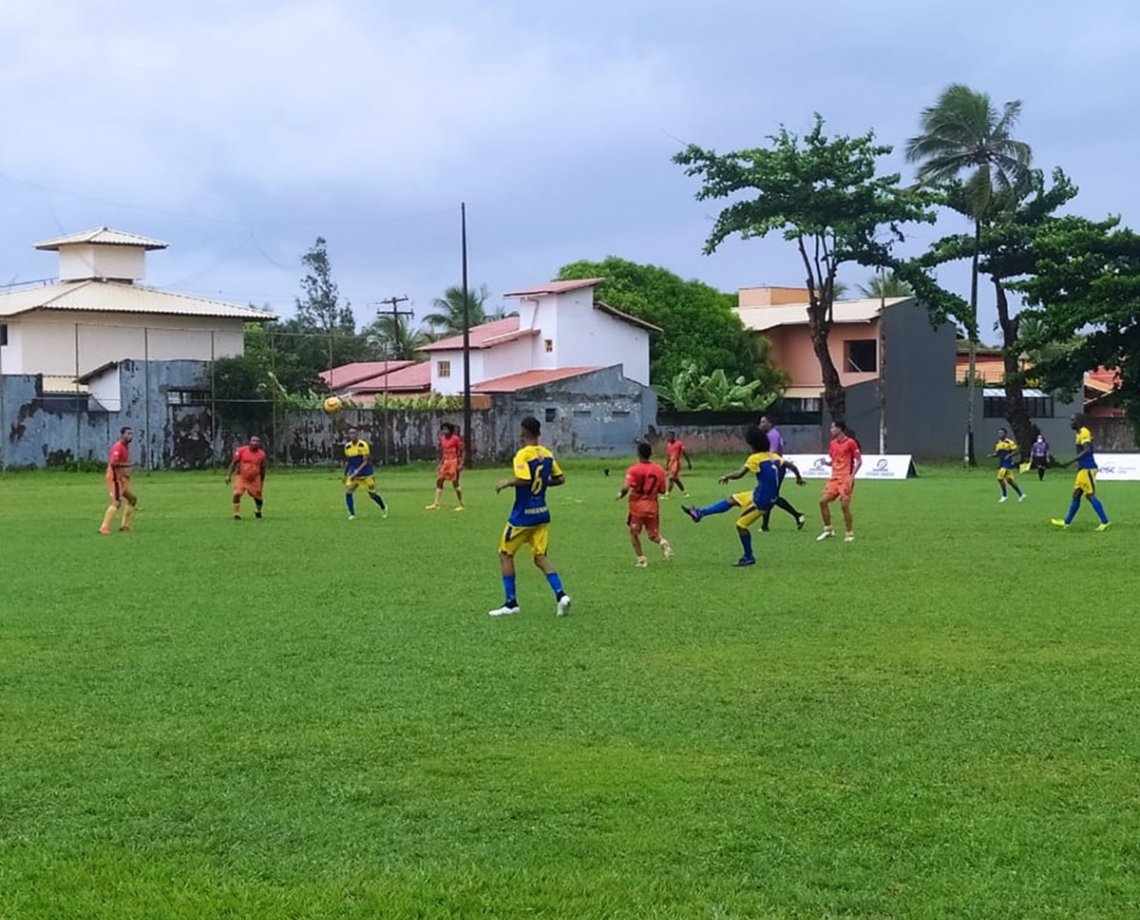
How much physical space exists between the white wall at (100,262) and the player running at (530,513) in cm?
5716

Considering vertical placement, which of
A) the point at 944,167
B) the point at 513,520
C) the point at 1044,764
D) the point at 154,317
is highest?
the point at 944,167

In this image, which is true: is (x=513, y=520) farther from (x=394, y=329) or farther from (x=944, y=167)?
(x=394, y=329)

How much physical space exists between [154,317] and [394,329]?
83.6 feet

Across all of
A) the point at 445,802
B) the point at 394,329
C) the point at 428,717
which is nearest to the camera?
the point at 445,802

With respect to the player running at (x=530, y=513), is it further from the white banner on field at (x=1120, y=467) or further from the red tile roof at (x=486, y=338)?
the red tile roof at (x=486, y=338)

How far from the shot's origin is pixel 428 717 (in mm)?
9070

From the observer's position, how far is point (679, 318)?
69.7 metres

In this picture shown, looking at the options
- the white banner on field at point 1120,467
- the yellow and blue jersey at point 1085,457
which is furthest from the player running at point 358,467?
the white banner on field at point 1120,467

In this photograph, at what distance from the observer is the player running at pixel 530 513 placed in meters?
13.5

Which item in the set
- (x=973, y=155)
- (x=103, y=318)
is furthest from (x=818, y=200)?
(x=103, y=318)

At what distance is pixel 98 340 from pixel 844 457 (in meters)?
46.3

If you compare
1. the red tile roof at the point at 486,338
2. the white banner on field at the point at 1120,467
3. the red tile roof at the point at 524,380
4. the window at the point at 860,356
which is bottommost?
the white banner on field at the point at 1120,467

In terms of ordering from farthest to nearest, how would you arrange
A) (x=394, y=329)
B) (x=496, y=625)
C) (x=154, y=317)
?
(x=394, y=329), (x=154, y=317), (x=496, y=625)

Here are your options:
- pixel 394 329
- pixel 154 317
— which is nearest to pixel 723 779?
pixel 154 317
